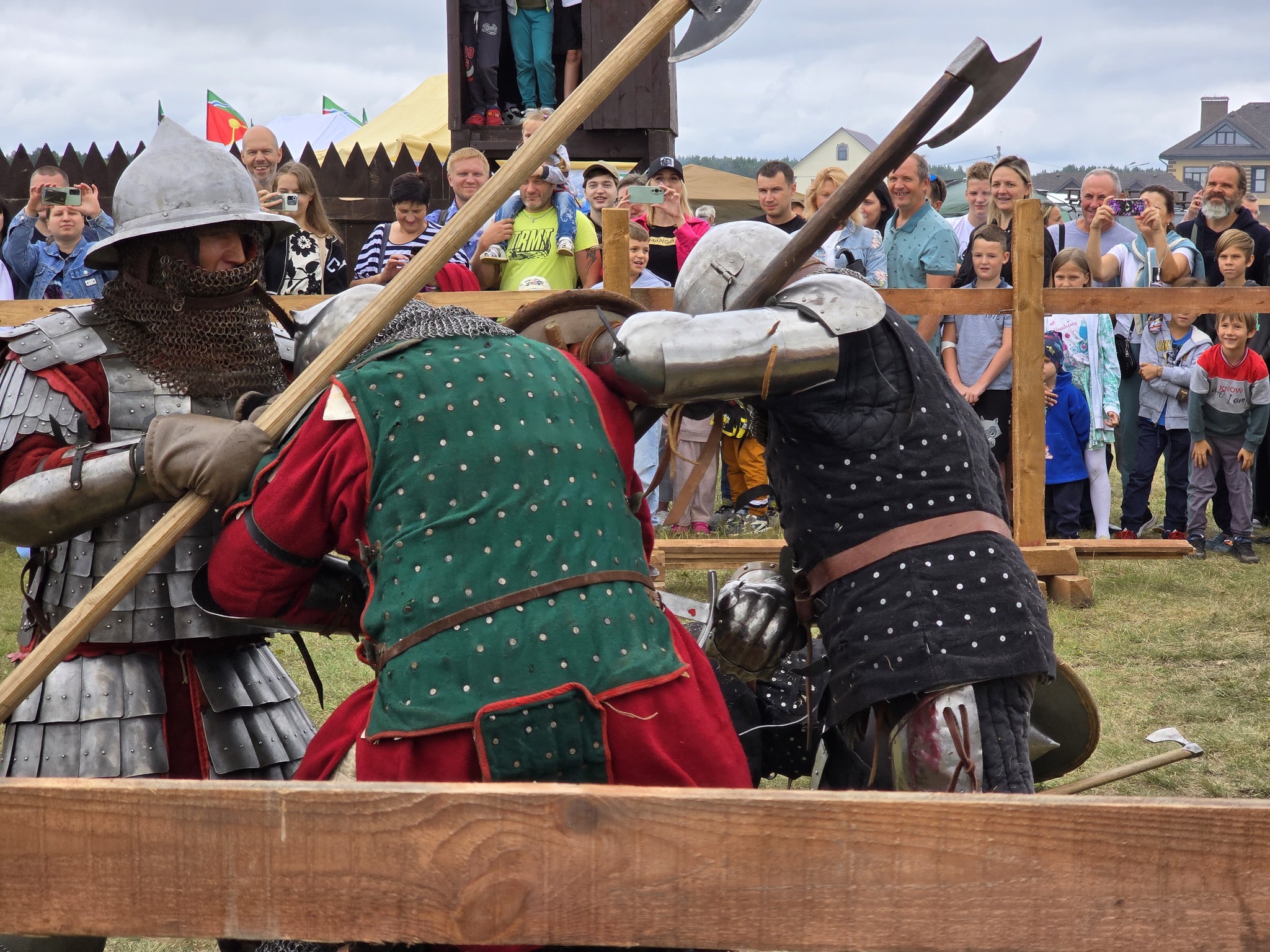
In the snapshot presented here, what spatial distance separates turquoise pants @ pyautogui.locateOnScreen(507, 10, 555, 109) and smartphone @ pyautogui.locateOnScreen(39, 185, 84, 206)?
3886 mm

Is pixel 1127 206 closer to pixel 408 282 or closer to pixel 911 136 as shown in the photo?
pixel 911 136

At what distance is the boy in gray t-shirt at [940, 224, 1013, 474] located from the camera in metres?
6.75

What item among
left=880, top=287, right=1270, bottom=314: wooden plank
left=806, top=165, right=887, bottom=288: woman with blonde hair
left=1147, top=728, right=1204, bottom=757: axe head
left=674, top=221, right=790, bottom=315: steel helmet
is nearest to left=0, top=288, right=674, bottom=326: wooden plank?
left=880, top=287, right=1270, bottom=314: wooden plank

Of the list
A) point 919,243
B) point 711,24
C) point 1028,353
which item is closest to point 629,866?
point 711,24

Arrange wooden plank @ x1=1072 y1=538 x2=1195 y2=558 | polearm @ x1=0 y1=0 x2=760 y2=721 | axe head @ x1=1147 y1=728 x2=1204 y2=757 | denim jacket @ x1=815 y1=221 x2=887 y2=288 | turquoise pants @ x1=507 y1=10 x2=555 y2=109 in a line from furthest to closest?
turquoise pants @ x1=507 y1=10 x2=555 y2=109 → denim jacket @ x1=815 y1=221 x2=887 y2=288 → wooden plank @ x1=1072 y1=538 x2=1195 y2=558 → axe head @ x1=1147 y1=728 x2=1204 y2=757 → polearm @ x1=0 y1=0 x2=760 y2=721

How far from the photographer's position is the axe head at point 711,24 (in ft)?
8.32

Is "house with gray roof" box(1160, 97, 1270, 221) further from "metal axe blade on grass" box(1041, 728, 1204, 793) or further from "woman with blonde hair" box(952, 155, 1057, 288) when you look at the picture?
"metal axe blade on grass" box(1041, 728, 1204, 793)

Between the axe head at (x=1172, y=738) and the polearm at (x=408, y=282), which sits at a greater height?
the polearm at (x=408, y=282)

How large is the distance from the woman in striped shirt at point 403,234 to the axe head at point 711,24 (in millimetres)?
3860

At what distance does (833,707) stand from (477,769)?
82 cm

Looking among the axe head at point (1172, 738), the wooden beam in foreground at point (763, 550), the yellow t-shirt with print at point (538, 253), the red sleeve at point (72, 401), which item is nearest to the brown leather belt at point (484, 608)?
the red sleeve at point (72, 401)

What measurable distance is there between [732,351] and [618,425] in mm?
262

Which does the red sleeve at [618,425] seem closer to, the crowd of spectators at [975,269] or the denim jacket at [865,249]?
the crowd of spectators at [975,269]

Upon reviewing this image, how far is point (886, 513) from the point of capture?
252 centimetres
